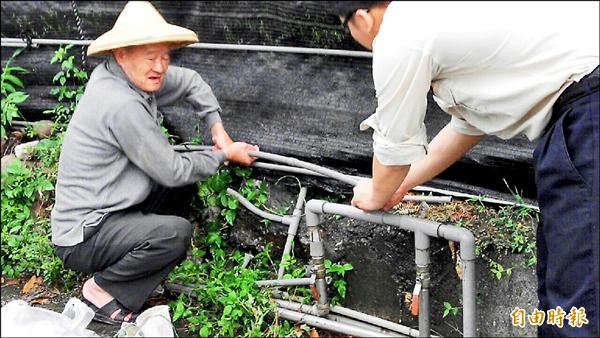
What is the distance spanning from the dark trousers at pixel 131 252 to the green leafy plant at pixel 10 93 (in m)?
1.43

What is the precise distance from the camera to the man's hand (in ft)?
14.1

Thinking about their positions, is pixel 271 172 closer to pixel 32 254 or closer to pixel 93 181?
pixel 93 181

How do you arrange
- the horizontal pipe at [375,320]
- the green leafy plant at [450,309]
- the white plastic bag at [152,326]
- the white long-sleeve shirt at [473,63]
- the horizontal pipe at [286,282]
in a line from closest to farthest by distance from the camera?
1. the white long-sleeve shirt at [473,63]
2. the white plastic bag at [152,326]
3. the horizontal pipe at [375,320]
4. the green leafy plant at [450,309]
5. the horizontal pipe at [286,282]

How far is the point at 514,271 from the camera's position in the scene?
3730mm

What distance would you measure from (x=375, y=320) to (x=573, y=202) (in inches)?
60.4

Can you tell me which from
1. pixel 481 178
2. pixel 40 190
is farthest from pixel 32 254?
pixel 481 178

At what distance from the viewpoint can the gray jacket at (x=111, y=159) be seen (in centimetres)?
370

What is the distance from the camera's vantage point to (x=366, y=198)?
10.4 feet

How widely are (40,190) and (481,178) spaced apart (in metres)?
2.91

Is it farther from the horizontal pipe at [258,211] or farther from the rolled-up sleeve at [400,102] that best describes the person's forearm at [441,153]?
the horizontal pipe at [258,211]

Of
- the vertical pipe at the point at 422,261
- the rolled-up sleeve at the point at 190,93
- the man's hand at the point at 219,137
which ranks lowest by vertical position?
the vertical pipe at the point at 422,261

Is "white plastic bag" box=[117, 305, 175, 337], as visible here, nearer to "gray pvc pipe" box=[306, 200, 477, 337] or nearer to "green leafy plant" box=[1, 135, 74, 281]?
"gray pvc pipe" box=[306, 200, 477, 337]

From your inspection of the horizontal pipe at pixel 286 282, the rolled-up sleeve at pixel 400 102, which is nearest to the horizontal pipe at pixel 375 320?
the horizontal pipe at pixel 286 282

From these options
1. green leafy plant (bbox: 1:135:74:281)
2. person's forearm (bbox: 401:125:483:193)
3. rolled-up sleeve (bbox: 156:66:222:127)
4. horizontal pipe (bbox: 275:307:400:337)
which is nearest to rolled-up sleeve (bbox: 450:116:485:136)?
person's forearm (bbox: 401:125:483:193)
